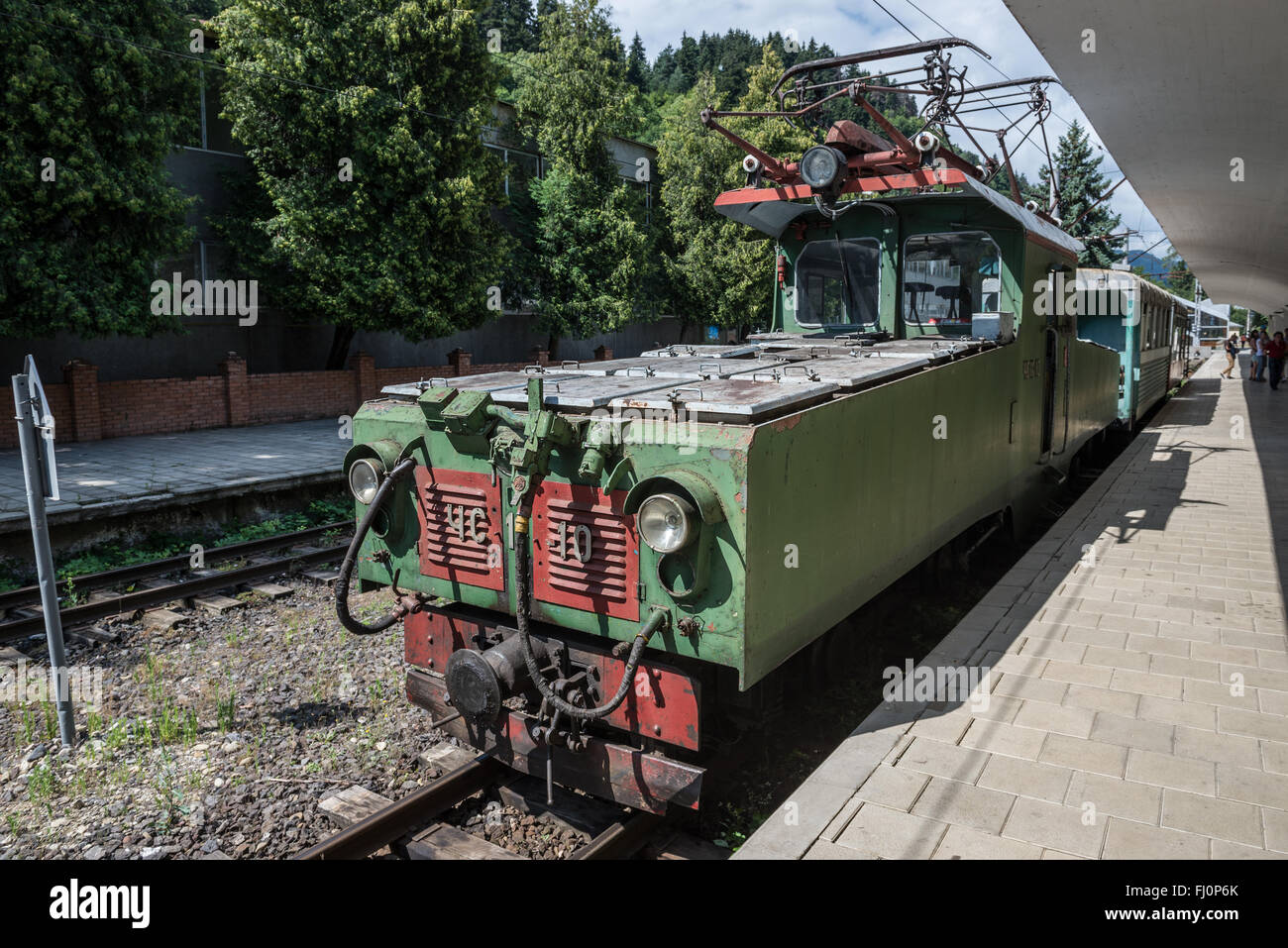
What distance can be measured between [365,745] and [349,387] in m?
16.1

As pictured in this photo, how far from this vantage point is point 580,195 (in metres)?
23.7

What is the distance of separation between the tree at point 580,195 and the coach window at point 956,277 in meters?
16.9

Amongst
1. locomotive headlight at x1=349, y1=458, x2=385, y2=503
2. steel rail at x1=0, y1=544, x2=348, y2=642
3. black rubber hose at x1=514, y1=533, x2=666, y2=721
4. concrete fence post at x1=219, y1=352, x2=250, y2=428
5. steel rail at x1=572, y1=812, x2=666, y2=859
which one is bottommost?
steel rail at x1=572, y1=812, x2=666, y2=859

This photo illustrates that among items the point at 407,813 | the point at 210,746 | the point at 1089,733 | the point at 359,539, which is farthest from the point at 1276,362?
the point at 210,746

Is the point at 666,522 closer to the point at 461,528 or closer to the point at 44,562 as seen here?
the point at 461,528

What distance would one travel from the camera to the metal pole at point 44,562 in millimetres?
5070

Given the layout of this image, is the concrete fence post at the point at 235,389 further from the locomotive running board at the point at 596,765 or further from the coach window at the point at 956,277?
the locomotive running board at the point at 596,765

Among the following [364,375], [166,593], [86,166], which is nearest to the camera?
[166,593]

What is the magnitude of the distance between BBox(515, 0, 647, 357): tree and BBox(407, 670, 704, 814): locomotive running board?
19.8 metres

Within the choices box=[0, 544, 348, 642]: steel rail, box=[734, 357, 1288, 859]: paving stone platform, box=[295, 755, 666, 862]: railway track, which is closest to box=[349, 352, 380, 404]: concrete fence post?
box=[0, 544, 348, 642]: steel rail

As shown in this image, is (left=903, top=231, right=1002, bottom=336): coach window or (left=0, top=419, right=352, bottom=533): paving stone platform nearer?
(left=903, top=231, right=1002, bottom=336): coach window

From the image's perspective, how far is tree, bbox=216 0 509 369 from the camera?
16.9 m

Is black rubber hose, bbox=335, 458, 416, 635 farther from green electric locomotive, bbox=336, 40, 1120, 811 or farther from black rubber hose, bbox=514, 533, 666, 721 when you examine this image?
black rubber hose, bbox=514, 533, 666, 721

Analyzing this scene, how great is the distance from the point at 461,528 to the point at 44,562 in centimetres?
271
